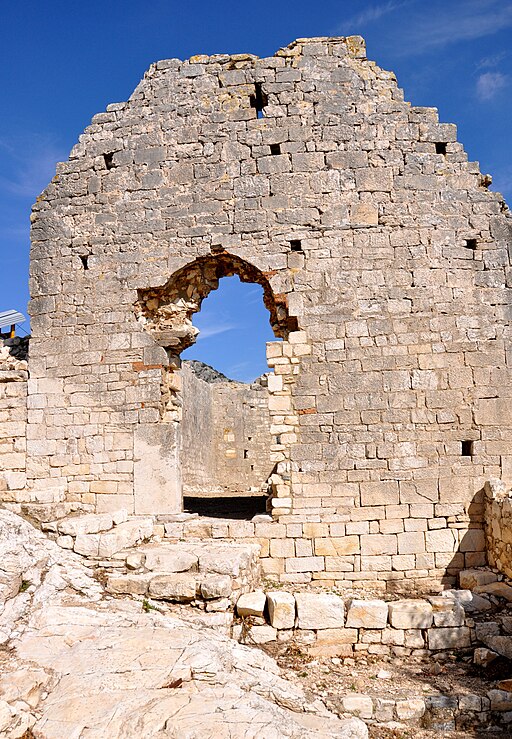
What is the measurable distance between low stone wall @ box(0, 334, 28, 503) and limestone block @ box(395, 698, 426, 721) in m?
5.62

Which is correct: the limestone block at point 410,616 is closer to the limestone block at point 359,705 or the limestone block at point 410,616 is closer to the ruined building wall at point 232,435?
the limestone block at point 359,705

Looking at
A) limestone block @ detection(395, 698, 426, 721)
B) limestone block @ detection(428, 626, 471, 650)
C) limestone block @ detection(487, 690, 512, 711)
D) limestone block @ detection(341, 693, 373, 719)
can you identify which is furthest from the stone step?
limestone block @ detection(487, 690, 512, 711)

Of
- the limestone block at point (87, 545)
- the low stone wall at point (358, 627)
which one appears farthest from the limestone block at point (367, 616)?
the limestone block at point (87, 545)

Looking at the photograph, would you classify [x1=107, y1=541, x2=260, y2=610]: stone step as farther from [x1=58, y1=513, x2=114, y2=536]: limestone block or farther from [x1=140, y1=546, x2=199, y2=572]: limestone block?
[x1=58, y1=513, x2=114, y2=536]: limestone block

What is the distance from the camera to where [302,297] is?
832cm

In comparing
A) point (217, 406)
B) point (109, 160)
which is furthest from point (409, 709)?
point (217, 406)

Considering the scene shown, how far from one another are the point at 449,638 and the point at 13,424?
6.11 m

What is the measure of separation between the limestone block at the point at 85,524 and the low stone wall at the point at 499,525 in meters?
4.42

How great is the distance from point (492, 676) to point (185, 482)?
8.83 m

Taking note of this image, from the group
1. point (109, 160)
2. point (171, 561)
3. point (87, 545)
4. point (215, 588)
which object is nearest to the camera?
point (215, 588)

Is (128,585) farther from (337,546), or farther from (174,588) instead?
(337,546)

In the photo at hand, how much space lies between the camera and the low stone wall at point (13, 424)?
8.65m

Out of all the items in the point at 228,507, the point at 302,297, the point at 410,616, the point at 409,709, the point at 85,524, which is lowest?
the point at 409,709

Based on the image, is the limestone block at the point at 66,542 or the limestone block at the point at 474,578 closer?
the limestone block at the point at 66,542
